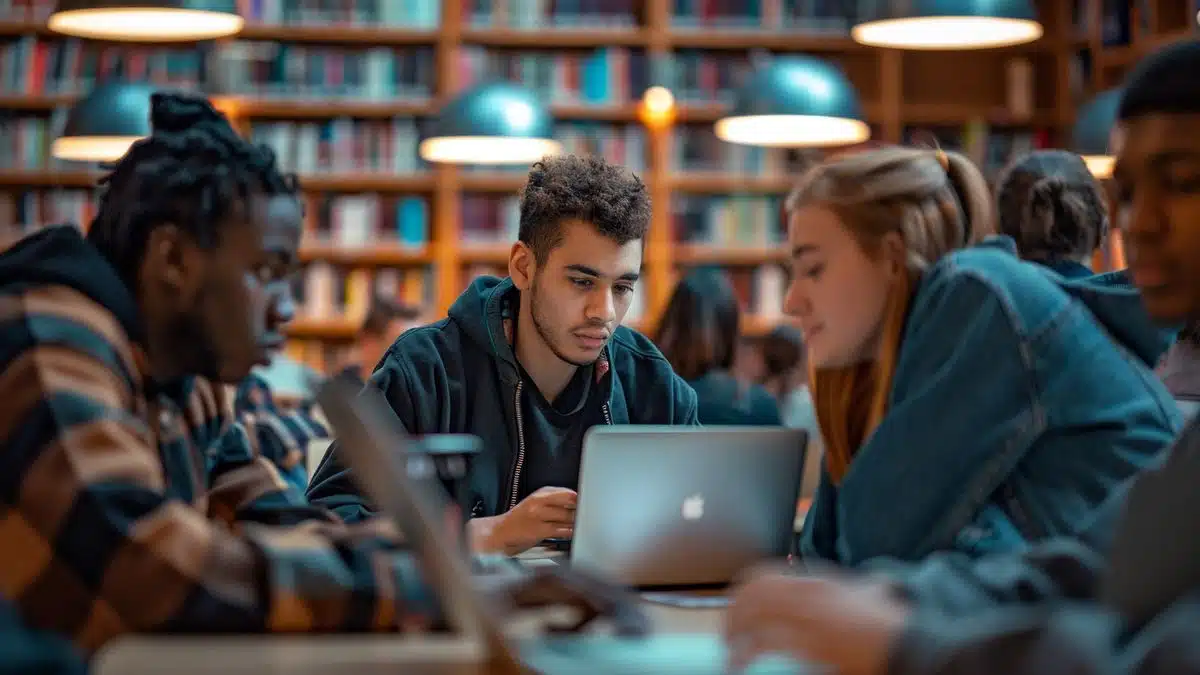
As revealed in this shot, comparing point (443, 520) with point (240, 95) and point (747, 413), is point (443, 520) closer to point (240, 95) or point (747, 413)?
point (747, 413)

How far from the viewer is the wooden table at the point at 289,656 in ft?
3.98

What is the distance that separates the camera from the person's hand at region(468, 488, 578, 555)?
2236 mm

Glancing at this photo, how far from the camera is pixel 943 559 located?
1.49m

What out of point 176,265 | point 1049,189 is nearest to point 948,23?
point 1049,189

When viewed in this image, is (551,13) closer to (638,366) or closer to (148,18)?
(148,18)

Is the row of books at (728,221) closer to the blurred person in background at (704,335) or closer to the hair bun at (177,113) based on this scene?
the blurred person in background at (704,335)

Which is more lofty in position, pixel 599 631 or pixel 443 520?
pixel 443 520

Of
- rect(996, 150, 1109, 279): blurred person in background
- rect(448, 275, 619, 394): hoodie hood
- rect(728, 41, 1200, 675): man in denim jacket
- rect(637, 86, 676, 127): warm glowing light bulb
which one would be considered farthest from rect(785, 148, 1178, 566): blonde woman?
rect(637, 86, 676, 127): warm glowing light bulb

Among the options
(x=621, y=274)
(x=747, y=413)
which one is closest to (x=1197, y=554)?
(x=621, y=274)

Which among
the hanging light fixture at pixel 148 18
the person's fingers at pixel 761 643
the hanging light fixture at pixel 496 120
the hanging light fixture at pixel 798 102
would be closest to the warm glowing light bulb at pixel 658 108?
the hanging light fixture at pixel 496 120

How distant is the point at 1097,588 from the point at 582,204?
146 cm

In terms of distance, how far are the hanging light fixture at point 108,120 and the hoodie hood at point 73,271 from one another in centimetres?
389

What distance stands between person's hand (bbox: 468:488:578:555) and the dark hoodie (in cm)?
31

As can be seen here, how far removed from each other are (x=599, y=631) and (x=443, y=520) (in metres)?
0.30
